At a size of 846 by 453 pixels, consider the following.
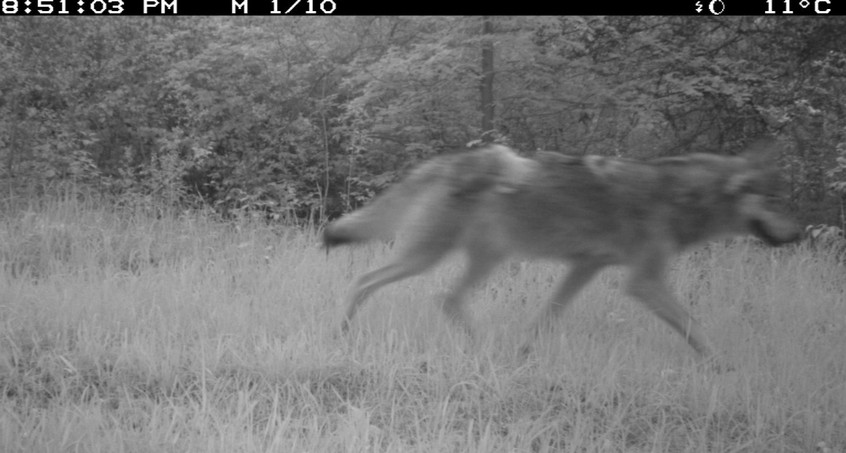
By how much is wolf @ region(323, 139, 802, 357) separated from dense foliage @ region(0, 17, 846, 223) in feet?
12.5

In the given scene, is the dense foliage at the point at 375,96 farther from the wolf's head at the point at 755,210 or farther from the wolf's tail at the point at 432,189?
the wolf's head at the point at 755,210

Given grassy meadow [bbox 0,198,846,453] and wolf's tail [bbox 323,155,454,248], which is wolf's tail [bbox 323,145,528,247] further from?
grassy meadow [bbox 0,198,846,453]

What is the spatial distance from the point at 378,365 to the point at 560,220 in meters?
1.45

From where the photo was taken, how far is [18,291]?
5129mm

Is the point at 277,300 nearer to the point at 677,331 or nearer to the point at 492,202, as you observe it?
the point at 492,202

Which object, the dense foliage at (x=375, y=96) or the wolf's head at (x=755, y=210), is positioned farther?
the dense foliage at (x=375, y=96)

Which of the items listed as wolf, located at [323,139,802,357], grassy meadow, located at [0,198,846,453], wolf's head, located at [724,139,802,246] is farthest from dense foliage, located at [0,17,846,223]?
wolf's head, located at [724,139,802,246]

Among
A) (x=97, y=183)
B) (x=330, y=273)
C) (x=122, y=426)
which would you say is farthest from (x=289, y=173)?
(x=122, y=426)

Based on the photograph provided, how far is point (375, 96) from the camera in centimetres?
975

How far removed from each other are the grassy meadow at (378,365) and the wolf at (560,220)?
296mm

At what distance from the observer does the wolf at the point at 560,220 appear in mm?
4812

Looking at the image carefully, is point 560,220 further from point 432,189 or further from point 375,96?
point 375,96

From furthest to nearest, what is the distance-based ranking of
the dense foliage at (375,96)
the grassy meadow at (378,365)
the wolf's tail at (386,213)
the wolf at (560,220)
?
the dense foliage at (375,96)
the wolf's tail at (386,213)
the wolf at (560,220)
the grassy meadow at (378,365)

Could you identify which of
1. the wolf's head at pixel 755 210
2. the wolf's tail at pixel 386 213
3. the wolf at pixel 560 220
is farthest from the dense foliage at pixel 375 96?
the wolf's head at pixel 755 210
